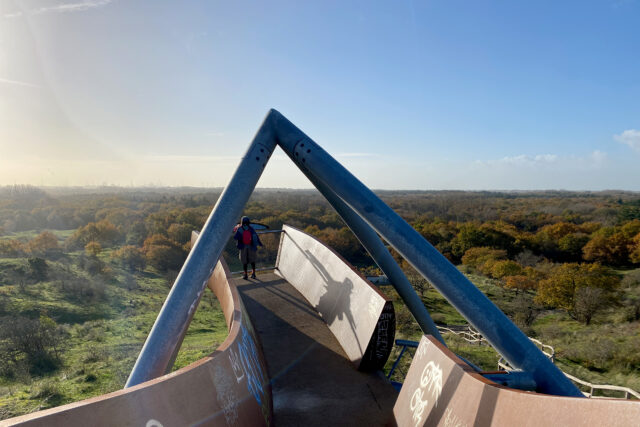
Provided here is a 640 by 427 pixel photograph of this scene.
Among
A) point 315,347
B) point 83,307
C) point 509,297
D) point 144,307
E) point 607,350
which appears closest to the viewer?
point 315,347

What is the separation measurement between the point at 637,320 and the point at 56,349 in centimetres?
3430

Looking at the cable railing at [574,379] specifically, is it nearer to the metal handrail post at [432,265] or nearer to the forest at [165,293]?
the metal handrail post at [432,265]

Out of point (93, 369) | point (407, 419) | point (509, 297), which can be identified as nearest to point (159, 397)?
point (407, 419)

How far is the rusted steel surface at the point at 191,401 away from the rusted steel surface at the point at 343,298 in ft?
7.73

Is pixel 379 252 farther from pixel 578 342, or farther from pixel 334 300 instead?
pixel 578 342

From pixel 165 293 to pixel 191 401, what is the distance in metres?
36.8

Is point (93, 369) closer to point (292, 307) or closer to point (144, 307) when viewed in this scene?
point (292, 307)

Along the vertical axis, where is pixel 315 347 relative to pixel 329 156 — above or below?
below

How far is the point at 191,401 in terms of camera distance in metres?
2.91

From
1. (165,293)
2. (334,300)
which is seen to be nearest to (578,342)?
(334,300)

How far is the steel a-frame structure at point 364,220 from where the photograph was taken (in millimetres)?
4148

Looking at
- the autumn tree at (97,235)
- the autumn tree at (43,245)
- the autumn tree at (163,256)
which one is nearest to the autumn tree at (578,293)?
the autumn tree at (163,256)

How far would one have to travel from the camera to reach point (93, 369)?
49.5 feet

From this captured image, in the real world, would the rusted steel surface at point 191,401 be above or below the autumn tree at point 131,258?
above
